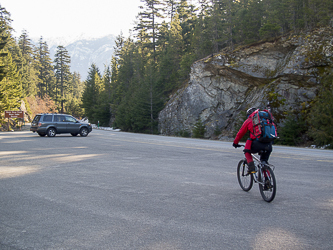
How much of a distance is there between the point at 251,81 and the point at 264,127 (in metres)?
29.8

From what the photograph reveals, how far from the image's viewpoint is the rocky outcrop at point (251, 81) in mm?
27684

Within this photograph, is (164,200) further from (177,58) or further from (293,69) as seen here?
(177,58)

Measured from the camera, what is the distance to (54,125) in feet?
77.9

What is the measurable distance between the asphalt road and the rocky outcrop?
21660 mm

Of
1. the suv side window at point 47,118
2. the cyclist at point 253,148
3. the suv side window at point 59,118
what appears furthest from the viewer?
the suv side window at point 59,118

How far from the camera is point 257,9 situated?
37.4m

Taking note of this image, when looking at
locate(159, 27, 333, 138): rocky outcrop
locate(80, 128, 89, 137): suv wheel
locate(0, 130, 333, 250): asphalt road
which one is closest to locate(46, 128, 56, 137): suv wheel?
locate(80, 128, 89, 137): suv wheel

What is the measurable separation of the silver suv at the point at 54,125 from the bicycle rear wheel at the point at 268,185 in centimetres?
2141

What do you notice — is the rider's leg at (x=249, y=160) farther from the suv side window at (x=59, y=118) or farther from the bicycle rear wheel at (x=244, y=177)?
the suv side window at (x=59, y=118)

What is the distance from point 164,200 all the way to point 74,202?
6.24 ft

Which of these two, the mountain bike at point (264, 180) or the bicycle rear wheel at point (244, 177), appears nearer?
the mountain bike at point (264, 180)

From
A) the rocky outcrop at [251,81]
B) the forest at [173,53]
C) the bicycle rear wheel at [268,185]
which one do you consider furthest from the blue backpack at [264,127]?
the rocky outcrop at [251,81]

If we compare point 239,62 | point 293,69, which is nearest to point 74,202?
point 293,69

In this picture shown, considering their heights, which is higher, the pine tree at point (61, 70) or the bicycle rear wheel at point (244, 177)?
the pine tree at point (61, 70)
